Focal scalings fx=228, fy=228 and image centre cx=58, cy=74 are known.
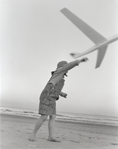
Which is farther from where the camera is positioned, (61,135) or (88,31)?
(61,135)

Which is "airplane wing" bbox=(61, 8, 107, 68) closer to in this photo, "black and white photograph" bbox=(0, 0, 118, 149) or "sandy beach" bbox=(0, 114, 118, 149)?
"black and white photograph" bbox=(0, 0, 118, 149)

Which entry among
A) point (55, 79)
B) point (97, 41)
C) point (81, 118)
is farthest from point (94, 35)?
point (81, 118)

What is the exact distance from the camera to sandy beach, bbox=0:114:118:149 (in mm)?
976

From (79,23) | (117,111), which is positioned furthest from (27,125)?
(79,23)

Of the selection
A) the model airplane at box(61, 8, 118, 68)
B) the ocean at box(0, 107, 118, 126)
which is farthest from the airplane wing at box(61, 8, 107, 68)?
the ocean at box(0, 107, 118, 126)

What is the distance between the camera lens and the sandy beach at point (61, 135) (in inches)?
38.4

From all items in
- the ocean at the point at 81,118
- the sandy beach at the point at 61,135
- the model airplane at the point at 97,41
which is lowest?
the sandy beach at the point at 61,135

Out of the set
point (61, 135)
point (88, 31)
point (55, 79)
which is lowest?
point (61, 135)

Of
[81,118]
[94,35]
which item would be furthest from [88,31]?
[81,118]

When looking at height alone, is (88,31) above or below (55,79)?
above

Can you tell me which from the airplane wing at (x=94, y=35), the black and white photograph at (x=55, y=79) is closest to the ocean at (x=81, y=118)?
the black and white photograph at (x=55, y=79)

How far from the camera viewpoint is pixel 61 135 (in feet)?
3.67

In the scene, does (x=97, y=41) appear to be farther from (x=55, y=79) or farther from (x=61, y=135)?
(x=61, y=135)

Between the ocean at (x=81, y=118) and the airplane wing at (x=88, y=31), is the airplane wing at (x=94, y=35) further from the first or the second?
the ocean at (x=81, y=118)
